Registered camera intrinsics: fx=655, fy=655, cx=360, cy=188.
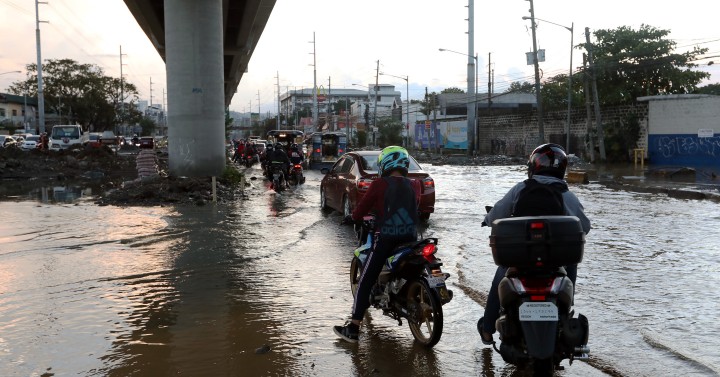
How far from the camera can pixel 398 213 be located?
5.35 meters

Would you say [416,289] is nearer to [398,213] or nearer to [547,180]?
[398,213]

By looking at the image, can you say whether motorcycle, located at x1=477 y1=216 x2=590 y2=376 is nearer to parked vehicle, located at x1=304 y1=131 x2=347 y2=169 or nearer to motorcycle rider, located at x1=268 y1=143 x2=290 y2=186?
motorcycle rider, located at x1=268 y1=143 x2=290 y2=186

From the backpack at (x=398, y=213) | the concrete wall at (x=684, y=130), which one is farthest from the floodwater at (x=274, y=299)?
the concrete wall at (x=684, y=130)

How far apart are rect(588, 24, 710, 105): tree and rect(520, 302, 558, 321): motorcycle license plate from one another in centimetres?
4470

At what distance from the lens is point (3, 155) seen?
3164 centimetres

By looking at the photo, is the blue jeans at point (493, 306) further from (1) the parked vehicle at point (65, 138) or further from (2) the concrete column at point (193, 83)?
(1) the parked vehicle at point (65, 138)

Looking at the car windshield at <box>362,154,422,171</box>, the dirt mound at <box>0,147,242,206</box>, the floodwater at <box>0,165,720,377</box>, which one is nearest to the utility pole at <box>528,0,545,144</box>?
the dirt mound at <box>0,147,242,206</box>

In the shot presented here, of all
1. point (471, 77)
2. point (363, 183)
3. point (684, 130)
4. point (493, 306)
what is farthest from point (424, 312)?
point (471, 77)

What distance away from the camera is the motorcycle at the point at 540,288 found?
3963 mm

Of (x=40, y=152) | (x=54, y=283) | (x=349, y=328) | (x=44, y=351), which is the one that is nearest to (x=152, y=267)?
(x=54, y=283)

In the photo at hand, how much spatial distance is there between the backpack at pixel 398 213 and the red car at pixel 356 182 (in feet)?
23.3

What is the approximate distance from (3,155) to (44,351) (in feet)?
99.2

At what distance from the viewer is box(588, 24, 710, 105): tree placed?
1828 inches

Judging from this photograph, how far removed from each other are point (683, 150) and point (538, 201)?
34.5 metres
